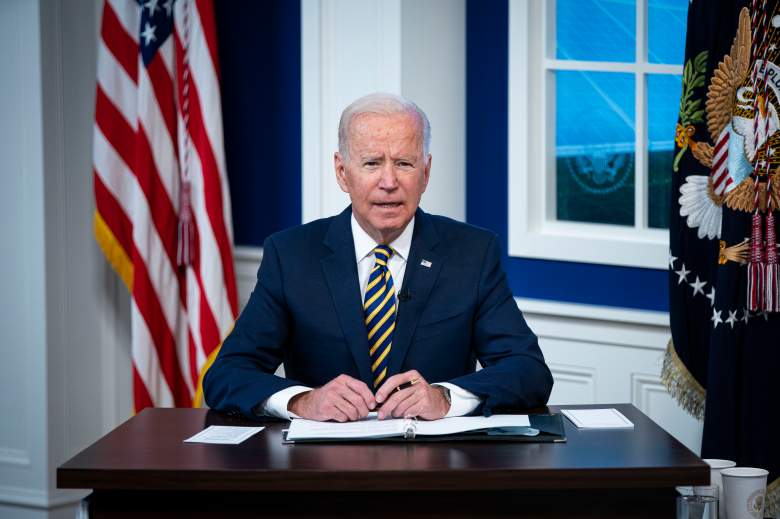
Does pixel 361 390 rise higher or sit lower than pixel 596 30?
lower

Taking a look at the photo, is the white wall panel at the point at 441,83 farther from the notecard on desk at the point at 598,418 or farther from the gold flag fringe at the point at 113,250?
the notecard on desk at the point at 598,418

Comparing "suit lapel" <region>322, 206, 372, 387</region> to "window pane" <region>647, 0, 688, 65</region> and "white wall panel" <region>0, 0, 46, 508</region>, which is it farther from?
"white wall panel" <region>0, 0, 46, 508</region>

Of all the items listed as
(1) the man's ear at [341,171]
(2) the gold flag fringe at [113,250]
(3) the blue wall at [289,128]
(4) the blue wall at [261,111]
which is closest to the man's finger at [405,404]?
(1) the man's ear at [341,171]

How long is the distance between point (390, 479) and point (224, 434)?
453 mm

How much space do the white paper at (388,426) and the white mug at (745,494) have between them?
0.44 meters

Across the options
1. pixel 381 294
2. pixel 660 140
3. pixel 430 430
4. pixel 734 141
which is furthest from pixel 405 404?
pixel 660 140

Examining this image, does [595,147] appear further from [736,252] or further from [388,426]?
[388,426]

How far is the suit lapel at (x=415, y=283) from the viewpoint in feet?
8.38

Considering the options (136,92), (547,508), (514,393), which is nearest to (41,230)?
(136,92)

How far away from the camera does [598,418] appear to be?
7.38 ft

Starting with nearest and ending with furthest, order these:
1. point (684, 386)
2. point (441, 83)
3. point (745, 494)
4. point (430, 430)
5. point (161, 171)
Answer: point (430, 430) < point (745, 494) < point (684, 386) < point (441, 83) < point (161, 171)

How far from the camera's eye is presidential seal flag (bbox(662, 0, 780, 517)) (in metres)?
2.95

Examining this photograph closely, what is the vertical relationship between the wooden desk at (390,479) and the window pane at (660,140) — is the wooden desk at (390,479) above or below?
below

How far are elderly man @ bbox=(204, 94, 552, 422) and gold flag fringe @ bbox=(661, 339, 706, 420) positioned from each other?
0.89m
